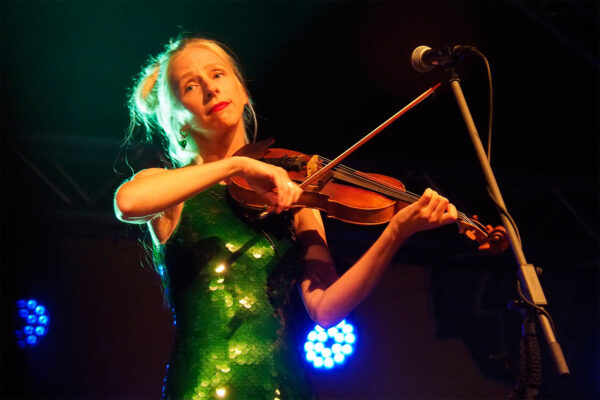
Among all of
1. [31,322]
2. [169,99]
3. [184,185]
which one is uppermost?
[169,99]

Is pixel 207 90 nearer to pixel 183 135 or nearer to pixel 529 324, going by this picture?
pixel 183 135

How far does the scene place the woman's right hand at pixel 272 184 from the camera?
139cm

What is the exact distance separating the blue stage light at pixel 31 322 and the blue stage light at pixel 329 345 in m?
2.47

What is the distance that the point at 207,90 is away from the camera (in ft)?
6.16

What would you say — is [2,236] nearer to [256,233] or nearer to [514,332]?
[256,233]

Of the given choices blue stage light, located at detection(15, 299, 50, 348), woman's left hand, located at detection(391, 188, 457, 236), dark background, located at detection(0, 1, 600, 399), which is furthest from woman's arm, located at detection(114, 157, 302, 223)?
blue stage light, located at detection(15, 299, 50, 348)

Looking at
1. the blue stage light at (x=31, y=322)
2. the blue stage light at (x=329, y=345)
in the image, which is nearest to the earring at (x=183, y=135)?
the blue stage light at (x=31, y=322)

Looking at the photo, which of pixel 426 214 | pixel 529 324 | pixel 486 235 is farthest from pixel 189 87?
pixel 529 324

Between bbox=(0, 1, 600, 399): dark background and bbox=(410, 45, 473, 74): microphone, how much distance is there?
2.65 m

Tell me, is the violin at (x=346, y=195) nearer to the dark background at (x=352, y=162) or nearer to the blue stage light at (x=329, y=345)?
the dark background at (x=352, y=162)

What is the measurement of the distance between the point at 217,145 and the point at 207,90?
0.69 ft

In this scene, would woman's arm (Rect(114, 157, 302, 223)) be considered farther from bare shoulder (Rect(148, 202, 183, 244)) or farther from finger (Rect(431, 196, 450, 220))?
finger (Rect(431, 196, 450, 220))

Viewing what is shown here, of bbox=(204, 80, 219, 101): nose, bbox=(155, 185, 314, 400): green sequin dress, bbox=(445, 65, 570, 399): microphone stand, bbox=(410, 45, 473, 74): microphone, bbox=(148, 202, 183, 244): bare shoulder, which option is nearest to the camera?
bbox=(445, 65, 570, 399): microphone stand

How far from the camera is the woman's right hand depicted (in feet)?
4.58
